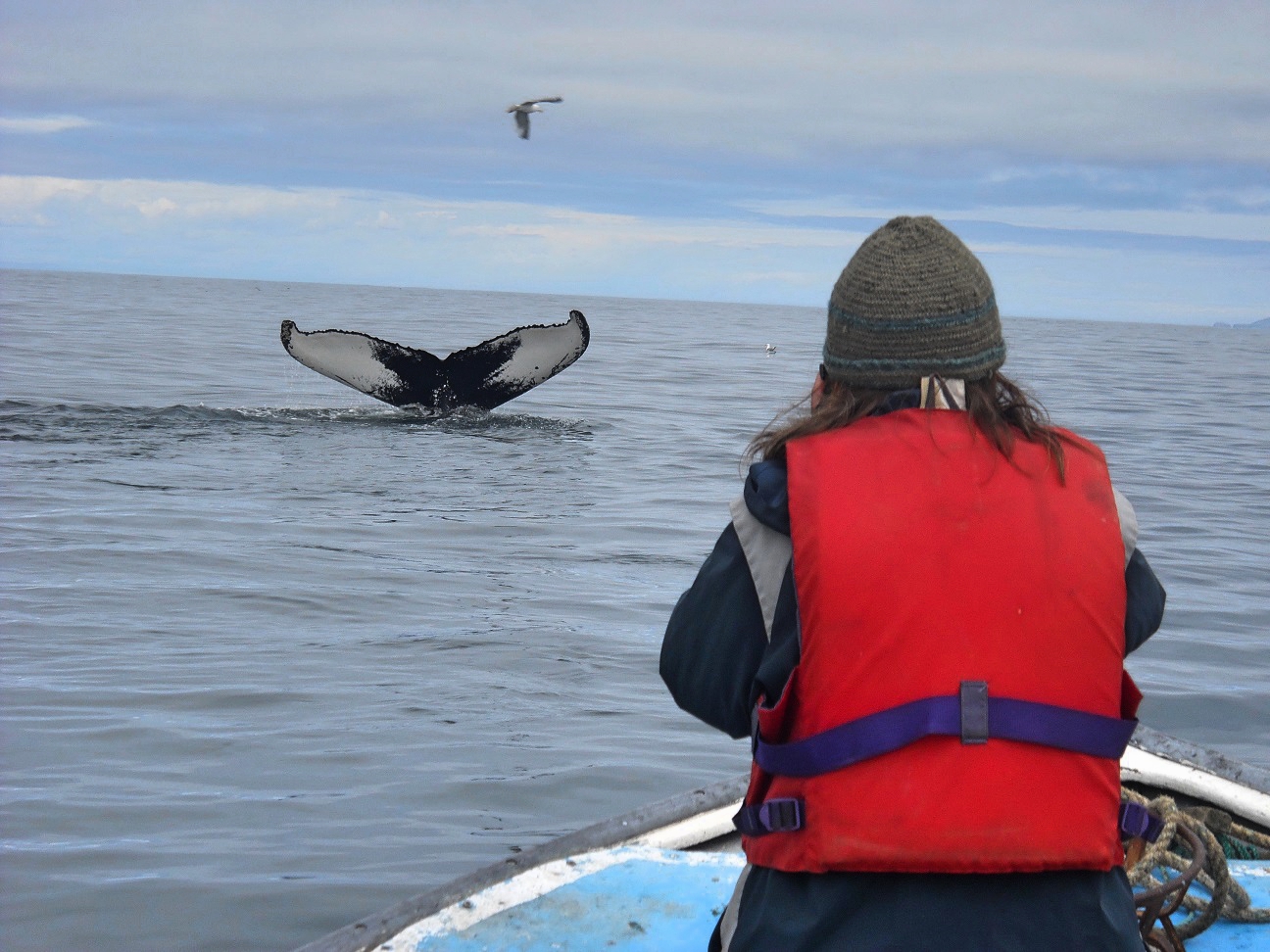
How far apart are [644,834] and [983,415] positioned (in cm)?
256

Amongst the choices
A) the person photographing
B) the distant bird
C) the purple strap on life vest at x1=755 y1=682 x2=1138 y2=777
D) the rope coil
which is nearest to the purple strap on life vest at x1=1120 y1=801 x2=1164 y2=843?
the person photographing

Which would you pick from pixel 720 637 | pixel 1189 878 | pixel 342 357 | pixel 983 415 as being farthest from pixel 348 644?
pixel 342 357

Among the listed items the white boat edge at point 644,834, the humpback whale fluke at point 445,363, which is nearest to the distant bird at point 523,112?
the humpback whale fluke at point 445,363

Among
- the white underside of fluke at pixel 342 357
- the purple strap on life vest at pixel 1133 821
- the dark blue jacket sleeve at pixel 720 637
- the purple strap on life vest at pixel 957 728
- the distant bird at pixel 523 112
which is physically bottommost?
the purple strap on life vest at pixel 1133 821

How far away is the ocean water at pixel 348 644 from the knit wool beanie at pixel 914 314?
0.39 metres

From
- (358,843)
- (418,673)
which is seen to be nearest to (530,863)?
(358,843)

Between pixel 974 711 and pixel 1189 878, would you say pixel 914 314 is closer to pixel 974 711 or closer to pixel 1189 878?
pixel 974 711

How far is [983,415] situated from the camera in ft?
7.52

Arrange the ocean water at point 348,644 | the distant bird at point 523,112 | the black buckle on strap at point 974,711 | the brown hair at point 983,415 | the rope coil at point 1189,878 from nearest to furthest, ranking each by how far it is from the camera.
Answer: the black buckle on strap at point 974,711 → the brown hair at point 983,415 → the rope coil at point 1189,878 → the ocean water at point 348,644 → the distant bird at point 523,112

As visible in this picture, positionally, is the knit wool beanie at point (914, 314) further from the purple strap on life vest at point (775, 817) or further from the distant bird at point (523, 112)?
the distant bird at point (523, 112)

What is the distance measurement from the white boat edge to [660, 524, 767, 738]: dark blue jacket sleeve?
162cm

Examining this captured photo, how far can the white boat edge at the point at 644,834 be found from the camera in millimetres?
3646

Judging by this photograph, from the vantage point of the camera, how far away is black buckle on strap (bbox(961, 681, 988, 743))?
2156 millimetres

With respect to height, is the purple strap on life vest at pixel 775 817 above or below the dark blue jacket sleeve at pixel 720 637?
below
